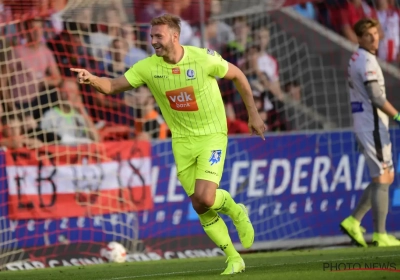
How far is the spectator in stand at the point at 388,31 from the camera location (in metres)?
14.5

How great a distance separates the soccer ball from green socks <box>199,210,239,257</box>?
319 centimetres

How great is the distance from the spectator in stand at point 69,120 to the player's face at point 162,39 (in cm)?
384

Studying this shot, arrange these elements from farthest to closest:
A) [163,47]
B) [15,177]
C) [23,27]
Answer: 1. [23,27]
2. [15,177]
3. [163,47]

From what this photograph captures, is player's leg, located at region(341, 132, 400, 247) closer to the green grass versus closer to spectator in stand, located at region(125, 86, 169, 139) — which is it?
the green grass

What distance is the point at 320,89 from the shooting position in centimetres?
1434

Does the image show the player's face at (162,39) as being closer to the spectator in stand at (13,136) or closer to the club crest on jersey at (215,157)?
the club crest on jersey at (215,157)

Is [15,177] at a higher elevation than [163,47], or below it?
below

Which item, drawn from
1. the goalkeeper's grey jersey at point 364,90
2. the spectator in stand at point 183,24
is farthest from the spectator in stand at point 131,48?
the goalkeeper's grey jersey at point 364,90

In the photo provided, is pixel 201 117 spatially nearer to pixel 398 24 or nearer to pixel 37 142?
pixel 37 142

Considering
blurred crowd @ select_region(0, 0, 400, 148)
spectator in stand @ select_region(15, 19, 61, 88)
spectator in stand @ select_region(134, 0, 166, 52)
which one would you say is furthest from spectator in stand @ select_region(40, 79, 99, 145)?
spectator in stand @ select_region(134, 0, 166, 52)

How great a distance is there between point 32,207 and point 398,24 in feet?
22.5

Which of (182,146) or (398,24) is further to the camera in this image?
(398,24)

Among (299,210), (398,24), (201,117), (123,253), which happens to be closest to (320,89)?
(398,24)

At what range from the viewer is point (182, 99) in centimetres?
799
